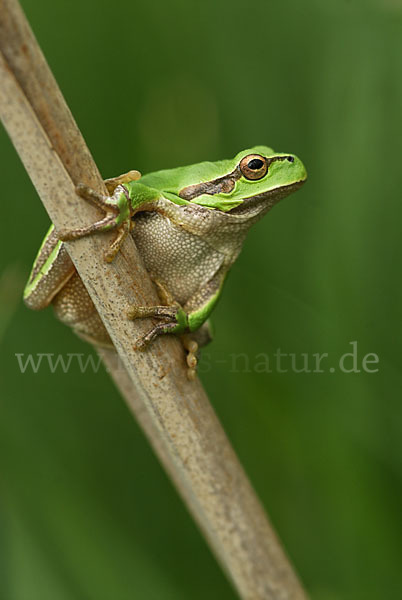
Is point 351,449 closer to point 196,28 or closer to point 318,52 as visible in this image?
point 318,52

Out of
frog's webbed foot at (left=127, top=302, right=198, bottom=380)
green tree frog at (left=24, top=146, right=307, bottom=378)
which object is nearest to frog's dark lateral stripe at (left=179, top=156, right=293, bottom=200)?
green tree frog at (left=24, top=146, right=307, bottom=378)

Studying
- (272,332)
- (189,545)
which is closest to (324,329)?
(272,332)

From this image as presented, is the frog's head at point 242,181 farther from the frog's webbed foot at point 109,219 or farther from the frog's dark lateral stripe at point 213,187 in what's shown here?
the frog's webbed foot at point 109,219

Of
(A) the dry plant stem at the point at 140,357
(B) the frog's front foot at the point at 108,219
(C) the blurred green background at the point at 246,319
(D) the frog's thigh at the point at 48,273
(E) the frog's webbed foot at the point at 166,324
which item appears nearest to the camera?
(A) the dry plant stem at the point at 140,357

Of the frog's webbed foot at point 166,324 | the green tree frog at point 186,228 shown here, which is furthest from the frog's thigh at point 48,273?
the frog's webbed foot at point 166,324

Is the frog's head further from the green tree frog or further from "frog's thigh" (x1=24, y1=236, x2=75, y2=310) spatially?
"frog's thigh" (x1=24, y1=236, x2=75, y2=310)

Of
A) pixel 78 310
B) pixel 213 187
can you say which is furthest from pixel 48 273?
pixel 213 187
